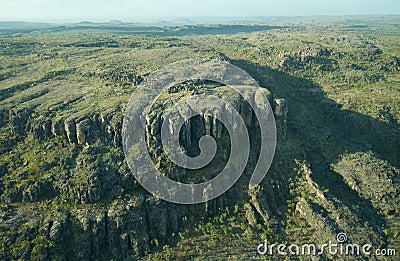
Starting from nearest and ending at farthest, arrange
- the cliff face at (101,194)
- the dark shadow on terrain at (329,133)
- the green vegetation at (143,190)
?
1. the cliff face at (101,194)
2. the green vegetation at (143,190)
3. the dark shadow on terrain at (329,133)

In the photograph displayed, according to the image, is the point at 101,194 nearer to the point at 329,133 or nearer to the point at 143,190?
the point at 143,190

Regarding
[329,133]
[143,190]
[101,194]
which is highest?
[329,133]

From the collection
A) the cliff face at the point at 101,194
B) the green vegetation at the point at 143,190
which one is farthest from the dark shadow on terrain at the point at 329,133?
the cliff face at the point at 101,194

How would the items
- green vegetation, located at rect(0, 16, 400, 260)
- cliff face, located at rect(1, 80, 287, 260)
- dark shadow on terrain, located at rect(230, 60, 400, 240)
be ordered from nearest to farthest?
1. cliff face, located at rect(1, 80, 287, 260)
2. green vegetation, located at rect(0, 16, 400, 260)
3. dark shadow on terrain, located at rect(230, 60, 400, 240)

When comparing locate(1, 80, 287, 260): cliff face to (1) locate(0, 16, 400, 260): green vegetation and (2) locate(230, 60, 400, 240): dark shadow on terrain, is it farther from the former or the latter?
(2) locate(230, 60, 400, 240): dark shadow on terrain

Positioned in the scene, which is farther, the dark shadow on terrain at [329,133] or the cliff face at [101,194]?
the dark shadow on terrain at [329,133]

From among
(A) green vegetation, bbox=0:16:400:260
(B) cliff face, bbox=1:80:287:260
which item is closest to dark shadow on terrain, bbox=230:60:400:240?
(A) green vegetation, bbox=0:16:400:260

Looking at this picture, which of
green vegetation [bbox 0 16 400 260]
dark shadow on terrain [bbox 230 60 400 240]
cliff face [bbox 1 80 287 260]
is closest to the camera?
cliff face [bbox 1 80 287 260]

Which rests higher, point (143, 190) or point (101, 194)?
point (101, 194)

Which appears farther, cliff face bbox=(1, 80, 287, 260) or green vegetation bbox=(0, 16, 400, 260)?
green vegetation bbox=(0, 16, 400, 260)

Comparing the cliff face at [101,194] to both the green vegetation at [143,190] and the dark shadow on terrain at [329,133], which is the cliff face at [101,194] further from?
the dark shadow on terrain at [329,133]

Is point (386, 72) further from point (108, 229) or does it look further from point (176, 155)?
point (108, 229)

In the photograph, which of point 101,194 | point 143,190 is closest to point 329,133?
point 143,190
